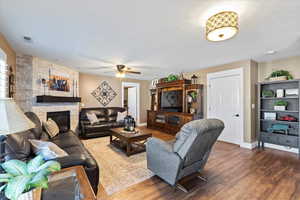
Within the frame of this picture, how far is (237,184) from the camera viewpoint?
2.09 metres

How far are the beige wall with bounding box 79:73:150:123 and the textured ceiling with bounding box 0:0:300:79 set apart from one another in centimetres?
209

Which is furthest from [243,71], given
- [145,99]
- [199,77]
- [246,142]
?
[145,99]

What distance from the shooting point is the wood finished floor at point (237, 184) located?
1835 mm

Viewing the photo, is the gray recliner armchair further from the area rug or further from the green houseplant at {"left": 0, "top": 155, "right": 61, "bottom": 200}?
the green houseplant at {"left": 0, "top": 155, "right": 61, "bottom": 200}

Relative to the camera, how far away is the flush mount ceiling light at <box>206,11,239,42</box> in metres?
1.63

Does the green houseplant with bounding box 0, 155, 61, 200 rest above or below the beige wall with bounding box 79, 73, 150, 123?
below

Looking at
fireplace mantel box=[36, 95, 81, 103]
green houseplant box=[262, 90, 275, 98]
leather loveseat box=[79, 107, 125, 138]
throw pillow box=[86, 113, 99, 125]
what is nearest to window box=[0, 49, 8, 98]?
fireplace mantel box=[36, 95, 81, 103]

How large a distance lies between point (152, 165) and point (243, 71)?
3.52 metres

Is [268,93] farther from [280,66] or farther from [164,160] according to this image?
[164,160]

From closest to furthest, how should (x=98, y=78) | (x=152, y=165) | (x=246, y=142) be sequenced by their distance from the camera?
(x=152, y=165), (x=246, y=142), (x=98, y=78)

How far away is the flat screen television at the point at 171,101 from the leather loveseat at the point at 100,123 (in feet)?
6.00

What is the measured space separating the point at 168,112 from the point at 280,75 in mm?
3378

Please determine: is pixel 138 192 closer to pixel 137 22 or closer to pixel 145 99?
pixel 137 22

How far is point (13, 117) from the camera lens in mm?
903
